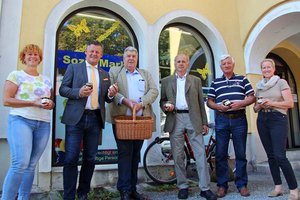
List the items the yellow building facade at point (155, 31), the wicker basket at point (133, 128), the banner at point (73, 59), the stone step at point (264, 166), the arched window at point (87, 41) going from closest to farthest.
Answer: the wicker basket at point (133, 128) → the yellow building facade at point (155, 31) → the arched window at point (87, 41) → the banner at point (73, 59) → the stone step at point (264, 166)

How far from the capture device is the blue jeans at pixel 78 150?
3.43m

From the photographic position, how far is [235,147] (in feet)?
14.1

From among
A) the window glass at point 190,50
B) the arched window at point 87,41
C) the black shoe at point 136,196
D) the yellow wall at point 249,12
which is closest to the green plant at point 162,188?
the black shoe at point 136,196

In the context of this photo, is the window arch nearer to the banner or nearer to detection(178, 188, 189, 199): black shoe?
the banner

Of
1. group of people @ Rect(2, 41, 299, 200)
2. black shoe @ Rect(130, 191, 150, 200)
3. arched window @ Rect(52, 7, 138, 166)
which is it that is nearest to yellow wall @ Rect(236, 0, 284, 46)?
arched window @ Rect(52, 7, 138, 166)

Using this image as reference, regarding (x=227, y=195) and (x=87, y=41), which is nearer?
(x=227, y=195)

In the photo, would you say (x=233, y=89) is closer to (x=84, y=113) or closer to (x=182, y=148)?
(x=182, y=148)

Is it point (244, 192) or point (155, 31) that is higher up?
point (155, 31)

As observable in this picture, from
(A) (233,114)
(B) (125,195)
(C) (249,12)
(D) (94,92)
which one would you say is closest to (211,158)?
(A) (233,114)

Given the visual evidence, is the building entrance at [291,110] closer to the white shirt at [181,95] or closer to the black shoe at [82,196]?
the white shirt at [181,95]

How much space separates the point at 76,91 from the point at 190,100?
162 cm

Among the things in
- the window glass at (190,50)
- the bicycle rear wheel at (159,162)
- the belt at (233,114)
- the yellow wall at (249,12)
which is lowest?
the bicycle rear wheel at (159,162)

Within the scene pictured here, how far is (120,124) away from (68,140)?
622 mm

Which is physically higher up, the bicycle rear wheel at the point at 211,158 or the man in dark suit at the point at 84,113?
the man in dark suit at the point at 84,113
